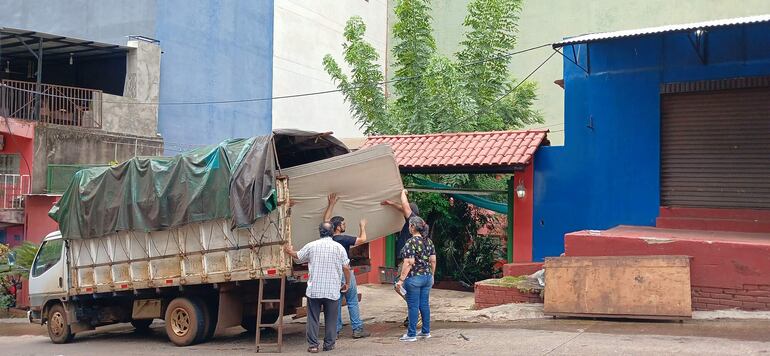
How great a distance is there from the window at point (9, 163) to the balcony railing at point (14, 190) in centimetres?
32

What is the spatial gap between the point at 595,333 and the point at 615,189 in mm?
4337

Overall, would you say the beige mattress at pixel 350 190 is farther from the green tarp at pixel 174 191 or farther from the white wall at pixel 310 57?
the white wall at pixel 310 57

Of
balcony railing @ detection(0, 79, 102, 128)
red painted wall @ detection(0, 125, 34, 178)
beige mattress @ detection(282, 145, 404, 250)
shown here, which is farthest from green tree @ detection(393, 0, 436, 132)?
red painted wall @ detection(0, 125, 34, 178)

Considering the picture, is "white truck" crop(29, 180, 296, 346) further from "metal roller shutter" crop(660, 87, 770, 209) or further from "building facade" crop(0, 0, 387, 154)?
"building facade" crop(0, 0, 387, 154)

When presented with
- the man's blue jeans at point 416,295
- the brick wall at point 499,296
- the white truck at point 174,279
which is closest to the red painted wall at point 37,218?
the white truck at point 174,279

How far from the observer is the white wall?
28.3 m

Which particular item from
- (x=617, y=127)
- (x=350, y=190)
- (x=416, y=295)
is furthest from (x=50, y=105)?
(x=416, y=295)

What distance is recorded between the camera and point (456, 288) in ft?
53.8

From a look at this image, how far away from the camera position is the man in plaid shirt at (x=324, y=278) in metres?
8.98

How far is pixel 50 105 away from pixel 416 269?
1613cm

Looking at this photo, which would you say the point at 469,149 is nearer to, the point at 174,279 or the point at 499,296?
the point at 499,296

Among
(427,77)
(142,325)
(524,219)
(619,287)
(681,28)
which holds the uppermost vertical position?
(427,77)

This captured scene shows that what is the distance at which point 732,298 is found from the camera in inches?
393

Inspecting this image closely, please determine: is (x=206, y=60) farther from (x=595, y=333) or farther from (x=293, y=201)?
(x=595, y=333)
